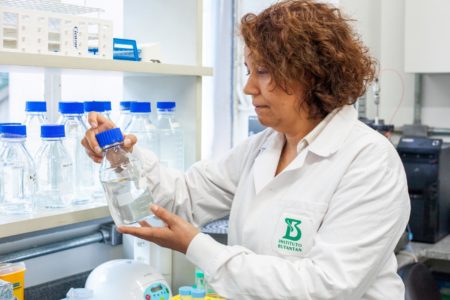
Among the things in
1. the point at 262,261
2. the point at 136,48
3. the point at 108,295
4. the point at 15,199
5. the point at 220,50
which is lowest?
the point at 108,295

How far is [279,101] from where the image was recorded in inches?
47.8

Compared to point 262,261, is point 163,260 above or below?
below

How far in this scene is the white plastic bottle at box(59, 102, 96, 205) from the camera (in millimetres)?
1352

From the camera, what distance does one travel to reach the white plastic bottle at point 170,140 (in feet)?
5.07

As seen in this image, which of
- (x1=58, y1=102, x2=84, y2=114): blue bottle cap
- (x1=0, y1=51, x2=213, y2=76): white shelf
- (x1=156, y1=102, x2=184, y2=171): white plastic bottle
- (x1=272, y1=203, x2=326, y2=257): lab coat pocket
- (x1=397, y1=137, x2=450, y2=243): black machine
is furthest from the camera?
(x1=397, y1=137, x2=450, y2=243): black machine

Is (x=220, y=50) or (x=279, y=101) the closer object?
(x=279, y=101)

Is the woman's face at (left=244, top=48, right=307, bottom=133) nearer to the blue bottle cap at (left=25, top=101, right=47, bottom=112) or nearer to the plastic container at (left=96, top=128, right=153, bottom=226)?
the plastic container at (left=96, top=128, right=153, bottom=226)

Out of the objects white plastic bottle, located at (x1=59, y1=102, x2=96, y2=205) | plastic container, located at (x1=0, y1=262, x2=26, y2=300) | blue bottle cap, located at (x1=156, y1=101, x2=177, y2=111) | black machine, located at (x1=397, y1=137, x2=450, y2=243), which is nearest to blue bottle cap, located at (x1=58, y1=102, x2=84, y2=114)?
white plastic bottle, located at (x1=59, y1=102, x2=96, y2=205)

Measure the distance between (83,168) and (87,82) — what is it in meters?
0.62

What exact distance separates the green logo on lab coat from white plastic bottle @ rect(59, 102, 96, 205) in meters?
0.48

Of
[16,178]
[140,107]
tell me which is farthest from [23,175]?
[140,107]

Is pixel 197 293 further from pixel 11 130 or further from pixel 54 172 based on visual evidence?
pixel 11 130

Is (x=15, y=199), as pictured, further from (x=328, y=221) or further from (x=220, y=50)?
(x=220, y=50)

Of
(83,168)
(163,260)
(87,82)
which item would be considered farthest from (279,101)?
(87,82)
